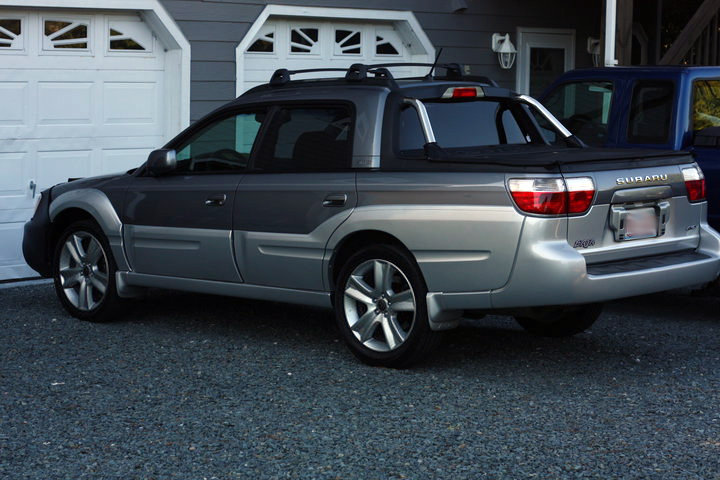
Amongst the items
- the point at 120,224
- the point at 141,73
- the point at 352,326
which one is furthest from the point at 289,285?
the point at 141,73

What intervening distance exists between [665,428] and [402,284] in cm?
→ 178

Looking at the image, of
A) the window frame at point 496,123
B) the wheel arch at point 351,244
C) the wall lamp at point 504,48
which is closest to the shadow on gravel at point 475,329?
the wheel arch at point 351,244

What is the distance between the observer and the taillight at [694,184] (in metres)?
7.20

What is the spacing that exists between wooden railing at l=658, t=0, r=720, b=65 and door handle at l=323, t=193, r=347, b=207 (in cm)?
734

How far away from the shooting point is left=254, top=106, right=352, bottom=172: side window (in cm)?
735

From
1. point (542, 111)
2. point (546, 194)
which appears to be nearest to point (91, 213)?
point (542, 111)

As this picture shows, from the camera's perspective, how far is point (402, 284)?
7.00 meters

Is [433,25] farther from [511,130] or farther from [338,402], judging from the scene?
[338,402]

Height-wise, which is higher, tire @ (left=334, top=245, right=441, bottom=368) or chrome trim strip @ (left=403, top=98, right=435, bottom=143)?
chrome trim strip @ (left=403, top=98, right=435, bottom=143)

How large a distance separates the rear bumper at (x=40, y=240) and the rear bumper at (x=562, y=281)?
3.51 metres

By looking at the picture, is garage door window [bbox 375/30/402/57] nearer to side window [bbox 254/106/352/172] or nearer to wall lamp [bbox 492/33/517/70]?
wall lamp [bbox 492/33/517/70]

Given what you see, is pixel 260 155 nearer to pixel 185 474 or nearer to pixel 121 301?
pixel 121 301

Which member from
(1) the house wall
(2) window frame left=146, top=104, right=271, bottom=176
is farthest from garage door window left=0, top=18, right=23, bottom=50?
(2) window frame left=146, top=104, right=271, bottom=176

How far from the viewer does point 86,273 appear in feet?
28.6
